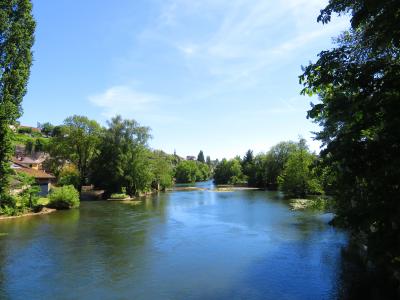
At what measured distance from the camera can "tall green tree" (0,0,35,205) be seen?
23.9 meters

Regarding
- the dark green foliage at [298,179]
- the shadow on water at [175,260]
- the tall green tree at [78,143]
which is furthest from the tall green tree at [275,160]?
the shadow on water at [175,260]

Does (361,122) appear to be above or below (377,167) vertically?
above

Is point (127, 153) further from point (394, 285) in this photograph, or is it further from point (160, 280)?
point (394, 285)

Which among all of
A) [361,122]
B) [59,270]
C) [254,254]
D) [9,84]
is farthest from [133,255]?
[361,122]

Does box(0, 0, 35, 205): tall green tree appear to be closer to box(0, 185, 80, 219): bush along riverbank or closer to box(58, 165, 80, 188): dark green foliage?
box(0, 185, 80, 219): bush along riverbank

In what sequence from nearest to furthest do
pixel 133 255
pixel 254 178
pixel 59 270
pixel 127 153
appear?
pixel 59 270, pixel 133 255, pixel 127 153, pixel 254 178

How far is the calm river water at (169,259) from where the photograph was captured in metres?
14.7

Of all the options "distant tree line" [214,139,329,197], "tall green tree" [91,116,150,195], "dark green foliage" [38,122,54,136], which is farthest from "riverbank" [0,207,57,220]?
"dark green foliage" [38,122,54,136]

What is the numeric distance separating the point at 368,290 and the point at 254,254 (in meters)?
7.17

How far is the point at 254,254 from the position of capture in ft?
67.5

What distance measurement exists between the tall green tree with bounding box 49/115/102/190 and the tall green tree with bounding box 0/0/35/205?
120ft

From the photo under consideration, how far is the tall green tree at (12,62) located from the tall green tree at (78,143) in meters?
36.5

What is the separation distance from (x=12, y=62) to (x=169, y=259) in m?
17.2

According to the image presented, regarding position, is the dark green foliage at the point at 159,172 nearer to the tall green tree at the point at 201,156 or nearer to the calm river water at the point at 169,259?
the calm river water at the point at 169,259
